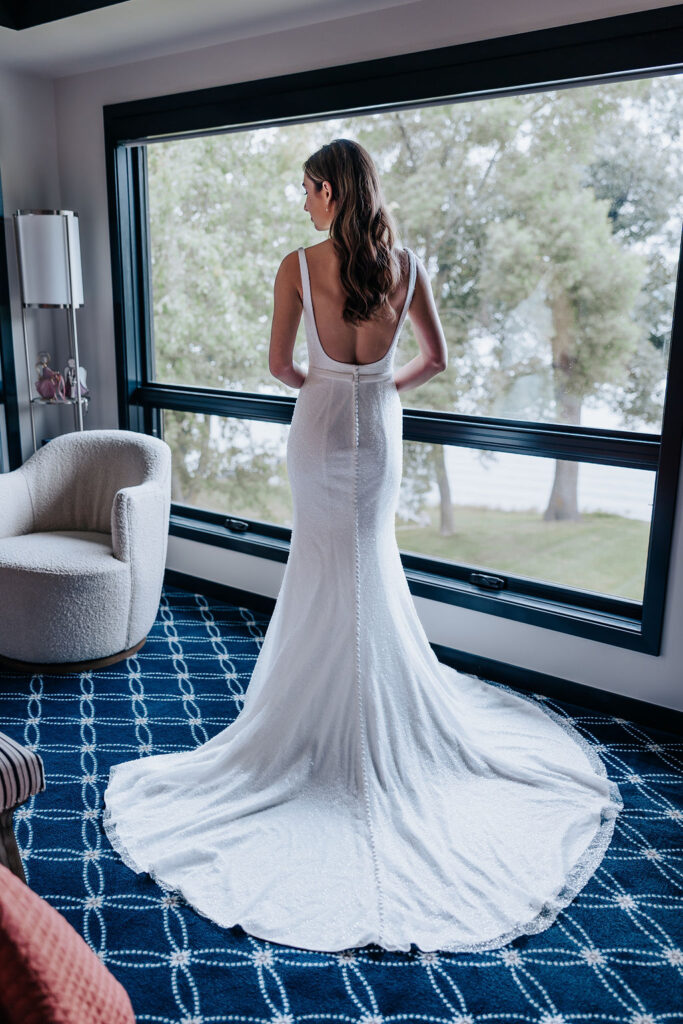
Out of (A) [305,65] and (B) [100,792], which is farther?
(A) [305,65]

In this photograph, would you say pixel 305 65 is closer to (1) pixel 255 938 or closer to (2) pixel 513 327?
(2) pixel 513 327

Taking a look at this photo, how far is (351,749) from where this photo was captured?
227 cm

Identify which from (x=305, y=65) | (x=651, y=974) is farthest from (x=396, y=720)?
(x=305, y=65)

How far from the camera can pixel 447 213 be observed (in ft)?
11.4

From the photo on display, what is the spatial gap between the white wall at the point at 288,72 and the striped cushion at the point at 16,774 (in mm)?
1748

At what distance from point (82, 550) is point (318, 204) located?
5.38ft

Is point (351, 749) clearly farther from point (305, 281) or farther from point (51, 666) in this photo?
point (51, 666)

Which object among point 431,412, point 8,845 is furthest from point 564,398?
point 8,845

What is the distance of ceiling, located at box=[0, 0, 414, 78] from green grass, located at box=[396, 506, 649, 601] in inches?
74.9

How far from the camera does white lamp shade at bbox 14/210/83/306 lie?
148 inches

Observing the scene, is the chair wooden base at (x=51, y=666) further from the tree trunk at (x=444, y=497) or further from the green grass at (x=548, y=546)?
the tree trunk at (x=444, y=497)

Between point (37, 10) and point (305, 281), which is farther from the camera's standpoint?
point (37, 10)

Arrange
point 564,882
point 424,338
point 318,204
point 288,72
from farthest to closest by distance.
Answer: point 288,72, point 424,338, point 318,204, point 564,882

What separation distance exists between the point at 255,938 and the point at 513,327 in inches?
92.9
